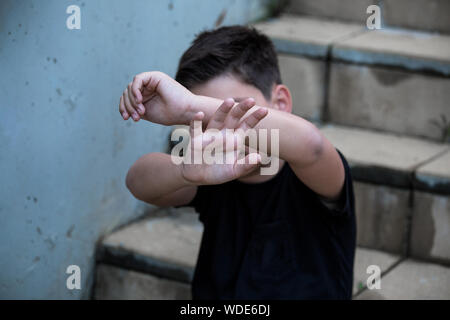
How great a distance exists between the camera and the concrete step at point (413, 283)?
1.52m

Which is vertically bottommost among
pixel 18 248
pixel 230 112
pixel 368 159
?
pixel 18 248

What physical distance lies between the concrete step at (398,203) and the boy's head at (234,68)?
1.30 ft

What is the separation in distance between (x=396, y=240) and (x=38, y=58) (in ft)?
3.22

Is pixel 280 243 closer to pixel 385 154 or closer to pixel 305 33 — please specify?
pixel 385 154

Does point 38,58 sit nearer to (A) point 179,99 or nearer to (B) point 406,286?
(A) point 179,99

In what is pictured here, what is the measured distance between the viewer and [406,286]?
156 centimetres

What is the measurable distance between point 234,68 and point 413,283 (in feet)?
2.26

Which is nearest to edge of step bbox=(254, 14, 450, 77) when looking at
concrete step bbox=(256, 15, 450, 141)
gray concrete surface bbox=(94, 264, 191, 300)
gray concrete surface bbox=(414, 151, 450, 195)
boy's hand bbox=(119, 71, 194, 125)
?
concrete step bbox=(256, 15, 450, 141)

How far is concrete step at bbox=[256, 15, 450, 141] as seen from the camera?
6.14 ft

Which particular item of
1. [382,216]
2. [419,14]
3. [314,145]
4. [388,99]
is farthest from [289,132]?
[419,14]

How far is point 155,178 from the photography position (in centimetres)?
126

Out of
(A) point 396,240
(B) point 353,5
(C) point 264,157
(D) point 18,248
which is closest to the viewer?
(C) point 264,157

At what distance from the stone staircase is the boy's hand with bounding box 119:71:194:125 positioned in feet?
2.08
